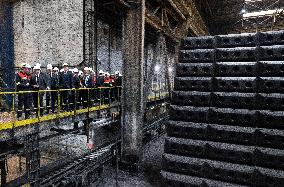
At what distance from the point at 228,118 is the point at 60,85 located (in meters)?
8.44

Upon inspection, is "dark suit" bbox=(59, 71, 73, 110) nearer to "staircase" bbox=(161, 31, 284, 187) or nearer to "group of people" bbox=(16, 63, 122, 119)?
"group of people" bbox=(16, 63, 122, 119)

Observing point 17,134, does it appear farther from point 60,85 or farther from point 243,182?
point 243,182

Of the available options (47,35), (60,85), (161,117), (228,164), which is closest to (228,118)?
(228,164)

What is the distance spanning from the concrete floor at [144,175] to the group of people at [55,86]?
2968 millimetres

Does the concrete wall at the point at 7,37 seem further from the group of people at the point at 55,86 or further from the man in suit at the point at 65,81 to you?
the man in suit at the point at 65,81

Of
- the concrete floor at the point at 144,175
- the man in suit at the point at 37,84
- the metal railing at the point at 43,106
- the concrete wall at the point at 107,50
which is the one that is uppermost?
the concrete wall at the point at 107,50

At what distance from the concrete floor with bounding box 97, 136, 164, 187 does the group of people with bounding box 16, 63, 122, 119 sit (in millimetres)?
2968

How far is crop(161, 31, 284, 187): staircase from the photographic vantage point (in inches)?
144

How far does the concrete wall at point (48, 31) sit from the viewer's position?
16547mm

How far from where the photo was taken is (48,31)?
1784 centimetres

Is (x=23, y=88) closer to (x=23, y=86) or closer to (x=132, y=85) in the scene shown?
(x=23, y=86)

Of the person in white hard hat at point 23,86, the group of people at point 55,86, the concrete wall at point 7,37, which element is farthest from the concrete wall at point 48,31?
the person in white hard hat at point 23,86

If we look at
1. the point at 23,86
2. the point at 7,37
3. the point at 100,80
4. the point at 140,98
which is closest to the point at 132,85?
the point at 140,98

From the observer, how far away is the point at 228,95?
4.13m
